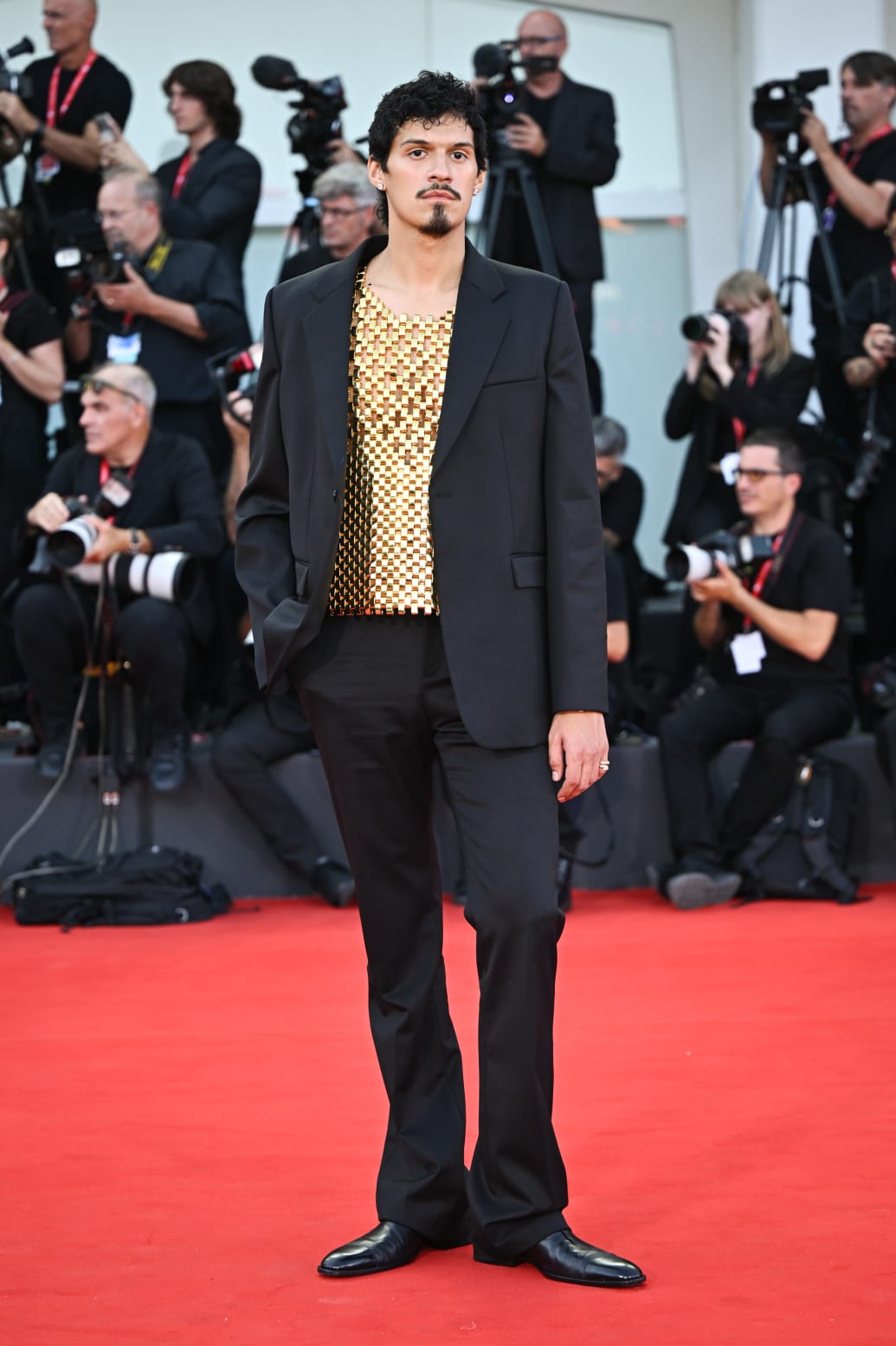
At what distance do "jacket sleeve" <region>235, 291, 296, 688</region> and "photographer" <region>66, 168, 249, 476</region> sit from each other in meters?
3.44

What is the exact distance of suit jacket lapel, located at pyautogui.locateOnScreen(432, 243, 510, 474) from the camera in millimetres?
2170

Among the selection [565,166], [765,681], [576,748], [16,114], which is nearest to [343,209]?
[565,166]

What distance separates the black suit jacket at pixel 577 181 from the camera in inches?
241

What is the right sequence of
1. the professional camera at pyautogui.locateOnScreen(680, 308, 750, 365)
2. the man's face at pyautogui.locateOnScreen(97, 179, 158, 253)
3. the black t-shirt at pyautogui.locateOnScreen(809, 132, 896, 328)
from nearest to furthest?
the professional camera at pyautogui.locateOnScreen(680, 308, 750, 365) → the man's face at pyautogui.locateOnScreen(97, 179, 158, 253) → the black t-shirt at pyautogui.locateOnScreen(809, 132, 896, 328)

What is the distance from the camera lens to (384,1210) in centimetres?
229

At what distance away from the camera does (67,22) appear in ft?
20.3

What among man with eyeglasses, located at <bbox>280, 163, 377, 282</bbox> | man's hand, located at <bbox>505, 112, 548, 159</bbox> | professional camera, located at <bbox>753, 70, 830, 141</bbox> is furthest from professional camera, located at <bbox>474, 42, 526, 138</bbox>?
professional camera, located at <bbox>753, 70, 830, 141</bbox>

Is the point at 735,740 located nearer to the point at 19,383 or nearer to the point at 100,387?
the point at 100,387

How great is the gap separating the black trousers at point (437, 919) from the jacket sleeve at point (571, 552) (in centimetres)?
11

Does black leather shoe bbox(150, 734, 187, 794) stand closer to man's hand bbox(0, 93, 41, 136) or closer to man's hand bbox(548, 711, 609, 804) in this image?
man's hand bbox(0, 93, 41, 136)

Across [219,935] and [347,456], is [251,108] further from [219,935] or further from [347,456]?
[347,456]

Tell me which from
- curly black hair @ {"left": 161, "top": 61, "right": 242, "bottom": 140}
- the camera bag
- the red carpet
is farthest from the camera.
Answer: curly black hair @ {"left": 161, "top": 61, "right": 242, "bottom": 140}

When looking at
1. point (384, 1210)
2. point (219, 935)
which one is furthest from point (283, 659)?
point (219, 935)

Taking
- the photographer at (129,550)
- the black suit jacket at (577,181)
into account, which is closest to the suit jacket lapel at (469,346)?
the photographer at (129,550)
